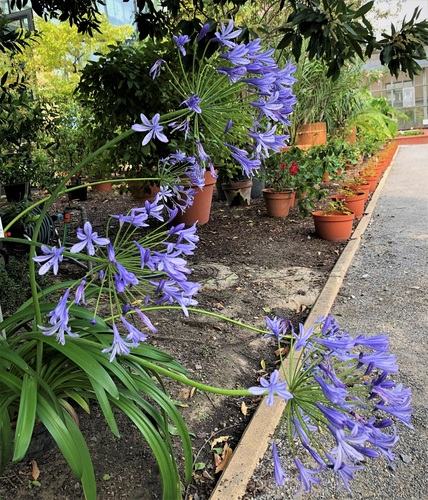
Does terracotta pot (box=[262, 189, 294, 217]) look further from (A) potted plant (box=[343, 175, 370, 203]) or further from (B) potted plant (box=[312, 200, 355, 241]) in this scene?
(A) potted plant (box=[343, 175, 370, 203])

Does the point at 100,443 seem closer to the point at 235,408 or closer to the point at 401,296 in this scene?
the point at 235,408

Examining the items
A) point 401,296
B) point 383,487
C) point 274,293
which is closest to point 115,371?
point 383,487

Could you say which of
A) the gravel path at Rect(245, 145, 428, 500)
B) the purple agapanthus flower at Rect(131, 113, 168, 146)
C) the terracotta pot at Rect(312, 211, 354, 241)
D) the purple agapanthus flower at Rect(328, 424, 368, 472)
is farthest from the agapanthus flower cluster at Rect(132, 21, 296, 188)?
the terracotta pot at Rect(312, 211, 354, 241)

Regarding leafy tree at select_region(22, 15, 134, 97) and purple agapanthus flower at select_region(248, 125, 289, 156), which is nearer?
purple agapanthus flower at select_region(248, 125, 289, 156)

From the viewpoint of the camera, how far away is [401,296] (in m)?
3.44

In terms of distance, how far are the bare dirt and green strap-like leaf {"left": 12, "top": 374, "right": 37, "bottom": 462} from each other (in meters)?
0.48

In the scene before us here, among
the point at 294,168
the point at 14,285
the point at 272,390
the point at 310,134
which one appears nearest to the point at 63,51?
the point at 310,134

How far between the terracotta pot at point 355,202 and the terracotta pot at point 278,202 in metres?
0.56

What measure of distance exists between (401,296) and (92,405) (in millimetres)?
2402

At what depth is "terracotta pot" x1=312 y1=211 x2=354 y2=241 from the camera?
4832mm

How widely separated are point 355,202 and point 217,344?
3680 millimetres

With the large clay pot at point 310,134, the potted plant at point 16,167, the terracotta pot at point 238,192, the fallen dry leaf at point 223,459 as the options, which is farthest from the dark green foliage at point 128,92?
the large clay pot at point 310,134

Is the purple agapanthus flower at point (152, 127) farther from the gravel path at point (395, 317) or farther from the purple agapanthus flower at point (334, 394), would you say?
the gravel path at point (395, 317)

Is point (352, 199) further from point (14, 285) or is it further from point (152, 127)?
point (152, 127)
